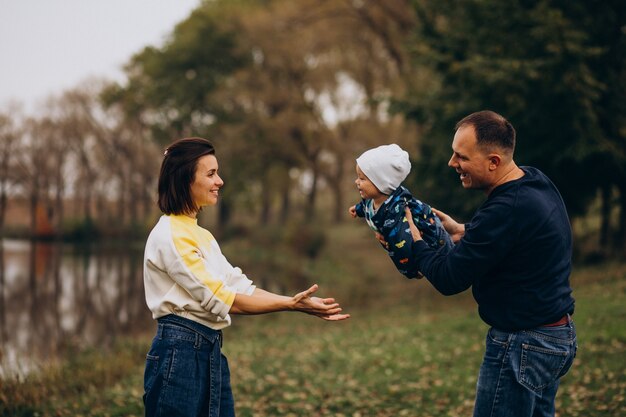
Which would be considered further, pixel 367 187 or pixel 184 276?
pixel 367 187

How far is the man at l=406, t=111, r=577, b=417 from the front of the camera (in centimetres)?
335

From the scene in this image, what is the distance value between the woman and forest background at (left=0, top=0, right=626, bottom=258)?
12.2 meters

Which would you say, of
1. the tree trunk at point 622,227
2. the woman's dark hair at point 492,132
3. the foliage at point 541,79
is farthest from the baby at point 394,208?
the tree trunk at point 622,227

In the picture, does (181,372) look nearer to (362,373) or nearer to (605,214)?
(362,373)

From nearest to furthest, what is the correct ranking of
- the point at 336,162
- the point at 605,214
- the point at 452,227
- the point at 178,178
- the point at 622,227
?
the point at 178,178 < the point at 452,227 < the point at 622,227 < the point at 605,214 < the point at 336,162

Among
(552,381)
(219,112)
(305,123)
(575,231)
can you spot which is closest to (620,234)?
(575,231)

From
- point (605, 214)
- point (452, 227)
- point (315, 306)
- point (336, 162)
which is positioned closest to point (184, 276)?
point (315, 306)

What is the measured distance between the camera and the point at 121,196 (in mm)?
46875

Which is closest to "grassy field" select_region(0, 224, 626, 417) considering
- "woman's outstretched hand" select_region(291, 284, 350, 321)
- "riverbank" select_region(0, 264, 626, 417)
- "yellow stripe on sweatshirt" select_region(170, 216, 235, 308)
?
"riverbank" select_region(0, 264, 626, 417)

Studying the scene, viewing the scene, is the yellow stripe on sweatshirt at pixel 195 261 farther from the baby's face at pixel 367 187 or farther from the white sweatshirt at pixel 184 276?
the baby's face at pixel 367 187

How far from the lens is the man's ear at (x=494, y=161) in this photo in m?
3.49

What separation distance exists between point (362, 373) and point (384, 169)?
21.6 ft

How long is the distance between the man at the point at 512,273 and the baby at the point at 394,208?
0.79 feet

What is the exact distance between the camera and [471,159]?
3.54m
